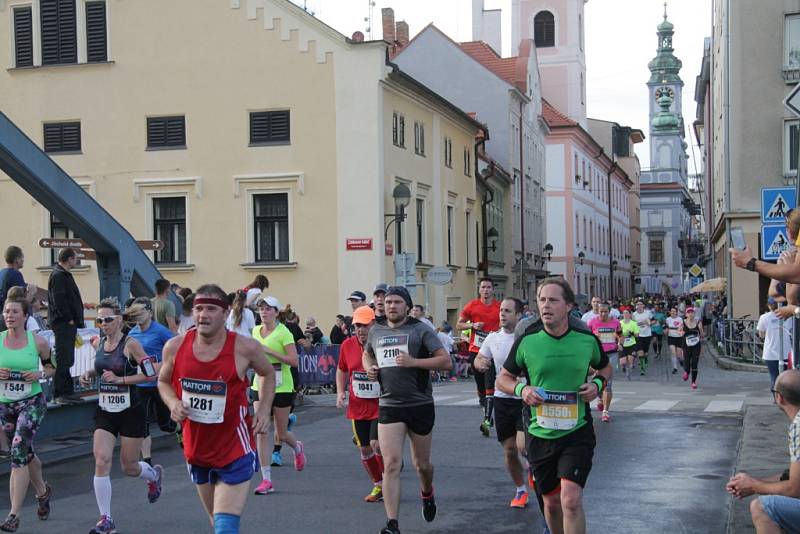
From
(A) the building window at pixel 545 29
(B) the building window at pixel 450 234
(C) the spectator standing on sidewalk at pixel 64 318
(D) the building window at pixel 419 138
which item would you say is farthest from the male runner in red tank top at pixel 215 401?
(A) the building window at pixel 545 29

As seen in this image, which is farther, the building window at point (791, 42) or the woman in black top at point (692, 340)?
the building window at point (791, 42)

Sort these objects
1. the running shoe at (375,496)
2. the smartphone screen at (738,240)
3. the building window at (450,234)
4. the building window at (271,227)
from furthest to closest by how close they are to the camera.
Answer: the building window at (450,234) → the building window at (271,227) → the running shoe at (375,496) → the smartphone screen at (738,240)

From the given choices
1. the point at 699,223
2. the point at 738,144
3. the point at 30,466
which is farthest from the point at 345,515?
the point at 699,223

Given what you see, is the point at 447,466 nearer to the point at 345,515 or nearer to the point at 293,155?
the point at 345,515

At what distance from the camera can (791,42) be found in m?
35.5

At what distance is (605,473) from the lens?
37.5 feet

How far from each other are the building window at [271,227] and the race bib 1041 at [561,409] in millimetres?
22766

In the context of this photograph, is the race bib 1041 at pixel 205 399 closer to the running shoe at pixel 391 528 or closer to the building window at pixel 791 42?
the running shoe at pixel 391 528

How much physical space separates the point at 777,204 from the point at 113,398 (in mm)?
7317

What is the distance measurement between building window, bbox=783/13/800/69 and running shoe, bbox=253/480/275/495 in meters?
29.8

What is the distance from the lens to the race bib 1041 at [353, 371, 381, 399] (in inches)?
395

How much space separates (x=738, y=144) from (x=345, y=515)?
2992 cm

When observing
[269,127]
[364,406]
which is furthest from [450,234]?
[364,406]

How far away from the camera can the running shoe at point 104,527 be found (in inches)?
337
